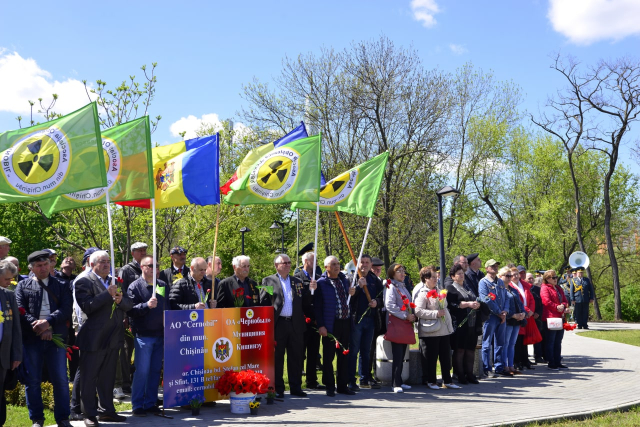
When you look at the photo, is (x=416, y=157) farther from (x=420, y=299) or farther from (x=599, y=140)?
(x=420, y=299)

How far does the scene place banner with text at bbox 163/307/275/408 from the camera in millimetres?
8258

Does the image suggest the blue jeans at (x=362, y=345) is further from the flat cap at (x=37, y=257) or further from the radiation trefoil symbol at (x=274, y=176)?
the flat cap at (x=37, y=257)

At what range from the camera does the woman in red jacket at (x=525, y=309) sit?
1275 centimetres

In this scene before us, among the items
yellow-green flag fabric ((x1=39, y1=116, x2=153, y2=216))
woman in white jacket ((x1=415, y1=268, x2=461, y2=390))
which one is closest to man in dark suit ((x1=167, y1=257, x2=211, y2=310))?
yellow-green flag fabric ((x1=39, y1=116, x2=153, y2=216))

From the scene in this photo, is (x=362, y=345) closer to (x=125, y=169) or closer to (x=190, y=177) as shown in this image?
(x=190, y=177)

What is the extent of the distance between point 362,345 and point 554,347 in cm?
499

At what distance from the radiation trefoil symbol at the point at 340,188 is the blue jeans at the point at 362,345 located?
2.08 meters

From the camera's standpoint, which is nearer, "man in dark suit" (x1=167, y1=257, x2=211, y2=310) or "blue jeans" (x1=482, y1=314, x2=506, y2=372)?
"man in dark suit" (x1=167, y1=257, x2=211, y2=310)

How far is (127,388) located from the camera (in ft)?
31.9

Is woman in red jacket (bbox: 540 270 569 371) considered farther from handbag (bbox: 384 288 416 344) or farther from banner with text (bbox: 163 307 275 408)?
banner with text (bbox: 163 307 275 408)

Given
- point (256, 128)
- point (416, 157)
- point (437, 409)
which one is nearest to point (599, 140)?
point (416, 157)

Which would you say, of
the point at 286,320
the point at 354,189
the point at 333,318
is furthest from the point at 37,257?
the point at 354,189

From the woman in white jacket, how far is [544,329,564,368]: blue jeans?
3544mm

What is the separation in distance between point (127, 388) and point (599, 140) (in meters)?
29.9
